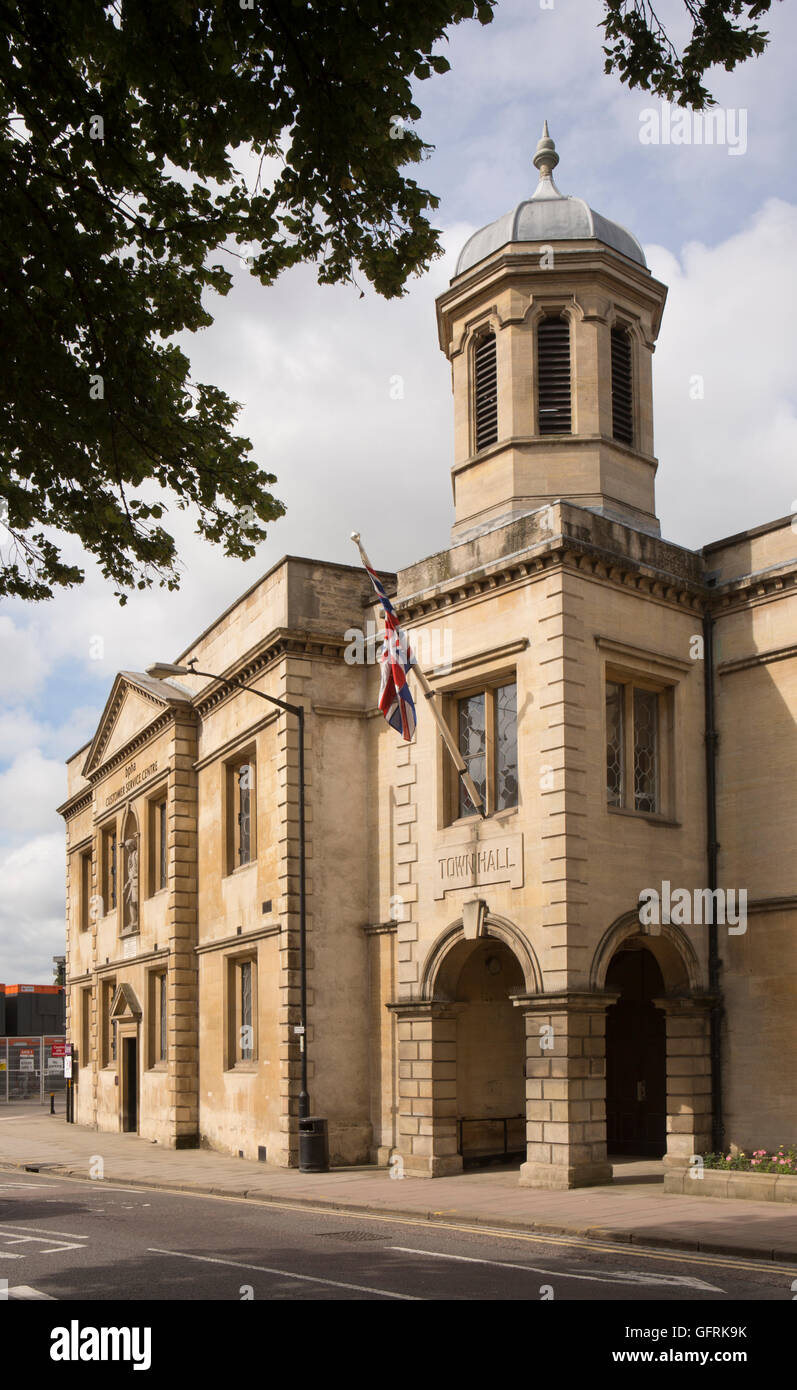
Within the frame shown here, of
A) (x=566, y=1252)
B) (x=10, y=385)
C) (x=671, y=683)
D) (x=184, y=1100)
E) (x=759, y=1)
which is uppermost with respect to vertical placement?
→ (x=759, y=1)

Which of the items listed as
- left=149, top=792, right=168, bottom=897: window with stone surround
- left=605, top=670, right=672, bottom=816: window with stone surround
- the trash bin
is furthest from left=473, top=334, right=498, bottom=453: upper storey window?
left=149, top=792, right=168, bottom=897: window with stone surround

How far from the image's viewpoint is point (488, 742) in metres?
22.6

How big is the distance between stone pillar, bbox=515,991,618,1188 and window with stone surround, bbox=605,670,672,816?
3.38 m

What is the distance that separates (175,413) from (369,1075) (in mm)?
16129

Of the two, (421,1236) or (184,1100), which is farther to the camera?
(184,1100)

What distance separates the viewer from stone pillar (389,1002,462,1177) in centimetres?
2212

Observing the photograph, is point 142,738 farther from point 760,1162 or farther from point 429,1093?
point 760,1162

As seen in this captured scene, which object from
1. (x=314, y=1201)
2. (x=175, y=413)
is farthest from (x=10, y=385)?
(x=314, y=1201)

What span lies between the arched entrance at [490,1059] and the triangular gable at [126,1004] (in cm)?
1453

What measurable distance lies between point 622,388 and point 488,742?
736 cm

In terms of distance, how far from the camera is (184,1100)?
31.2 metres

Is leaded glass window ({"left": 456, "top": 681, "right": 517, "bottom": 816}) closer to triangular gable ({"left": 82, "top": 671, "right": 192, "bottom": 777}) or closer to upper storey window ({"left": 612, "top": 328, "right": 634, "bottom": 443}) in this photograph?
upper storey window ({"left": 612, "top": 328, "right": 634, "bottom": 443})

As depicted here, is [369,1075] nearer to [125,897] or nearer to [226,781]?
[226,781]

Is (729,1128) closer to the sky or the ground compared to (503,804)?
closer to the ground
